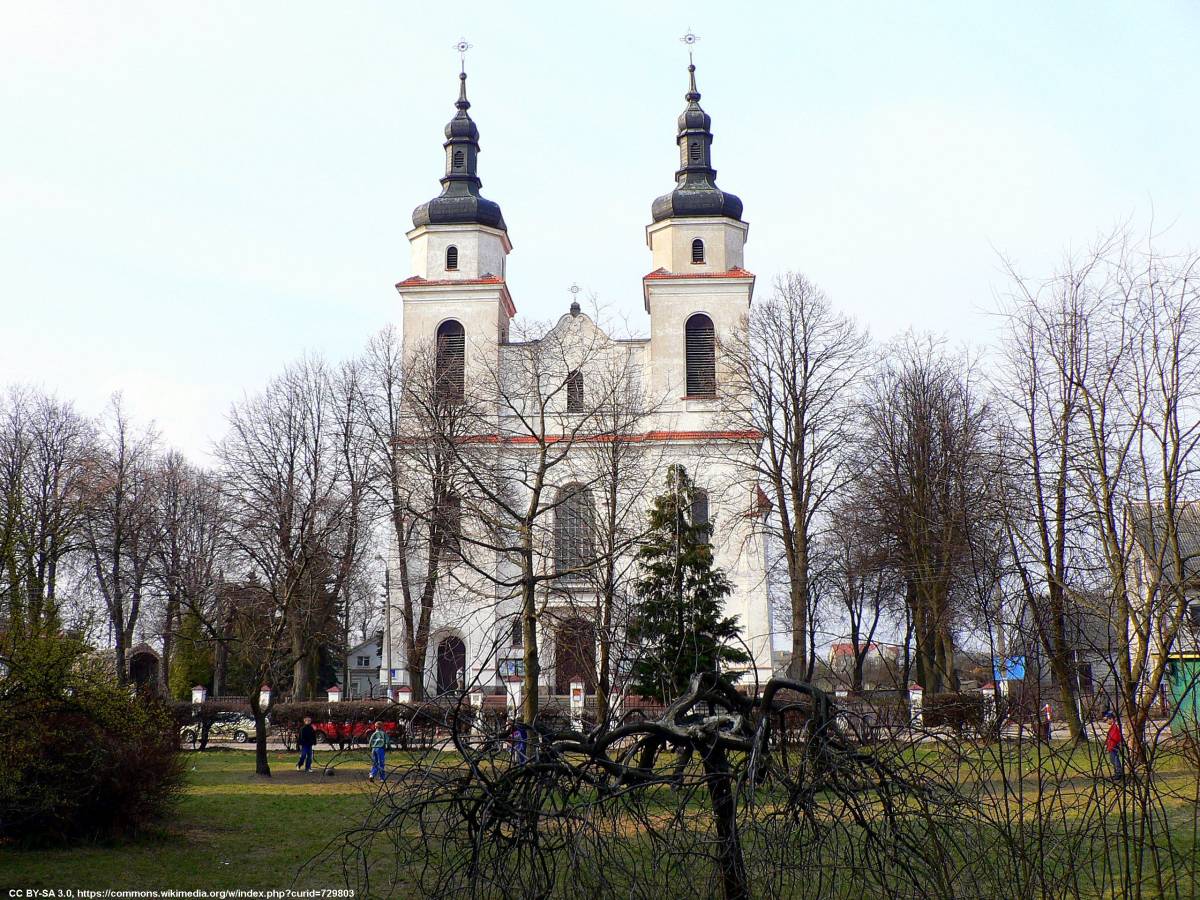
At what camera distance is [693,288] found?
36.4m

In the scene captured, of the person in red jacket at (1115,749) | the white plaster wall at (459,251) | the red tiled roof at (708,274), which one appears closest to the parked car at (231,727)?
the white plaster wall at (459,251)

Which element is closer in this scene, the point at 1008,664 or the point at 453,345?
the point at 1008,664

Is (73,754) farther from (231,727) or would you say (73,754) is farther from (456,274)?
(456,274)

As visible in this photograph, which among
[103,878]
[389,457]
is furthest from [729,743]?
[389,457]

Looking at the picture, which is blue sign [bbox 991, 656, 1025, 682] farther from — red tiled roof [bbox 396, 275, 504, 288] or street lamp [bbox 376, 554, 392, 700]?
red tiled roof [bbox 396, 275, 504, 288]

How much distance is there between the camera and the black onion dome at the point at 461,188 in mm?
37031

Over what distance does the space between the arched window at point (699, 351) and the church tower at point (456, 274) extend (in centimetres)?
624

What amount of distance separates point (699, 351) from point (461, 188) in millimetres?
9879

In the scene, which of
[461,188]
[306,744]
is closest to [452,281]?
[461,188]

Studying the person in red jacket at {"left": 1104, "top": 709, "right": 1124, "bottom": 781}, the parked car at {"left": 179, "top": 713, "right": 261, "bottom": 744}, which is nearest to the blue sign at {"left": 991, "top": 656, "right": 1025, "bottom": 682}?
the person in red jacket at {"left": 1104, "top": 709, "right": 1124, "bottom": 781}

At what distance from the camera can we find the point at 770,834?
436cm

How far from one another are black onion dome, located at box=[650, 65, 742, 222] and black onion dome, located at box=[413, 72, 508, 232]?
225 inches

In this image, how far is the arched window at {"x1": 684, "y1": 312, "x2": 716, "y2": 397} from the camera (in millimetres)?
36219

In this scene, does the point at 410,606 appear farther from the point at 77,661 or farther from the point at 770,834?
the point at 770,834
